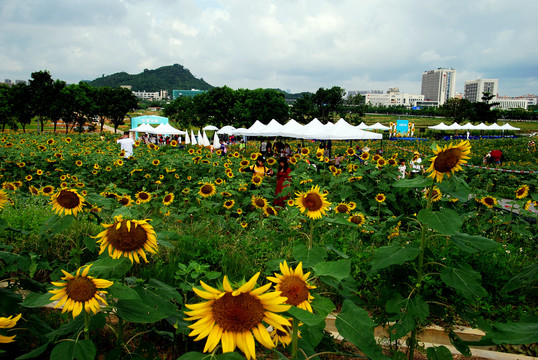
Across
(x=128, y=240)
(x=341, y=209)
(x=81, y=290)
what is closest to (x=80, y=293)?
(x=81, y=290)

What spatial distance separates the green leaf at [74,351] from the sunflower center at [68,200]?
0.95 meters

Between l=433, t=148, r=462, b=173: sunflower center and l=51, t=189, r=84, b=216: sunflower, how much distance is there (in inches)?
81.0

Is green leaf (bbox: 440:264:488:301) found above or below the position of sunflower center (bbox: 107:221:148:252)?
below

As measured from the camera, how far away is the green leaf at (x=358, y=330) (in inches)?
46.1

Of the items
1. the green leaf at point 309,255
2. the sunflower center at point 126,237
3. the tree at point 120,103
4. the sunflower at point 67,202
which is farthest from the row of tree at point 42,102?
the green leaf at point 309,255

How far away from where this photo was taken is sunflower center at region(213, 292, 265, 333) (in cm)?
88

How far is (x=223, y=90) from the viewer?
53500 millimetres

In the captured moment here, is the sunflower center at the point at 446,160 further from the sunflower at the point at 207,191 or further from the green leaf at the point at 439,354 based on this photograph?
the sunflower at the point at 207,191

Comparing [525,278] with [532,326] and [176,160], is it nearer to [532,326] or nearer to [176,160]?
[532,326]

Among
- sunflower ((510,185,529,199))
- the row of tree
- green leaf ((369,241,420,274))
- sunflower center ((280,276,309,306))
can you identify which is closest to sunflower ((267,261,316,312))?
sunflower center ((280,276,309,306))

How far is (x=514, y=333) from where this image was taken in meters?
1.06

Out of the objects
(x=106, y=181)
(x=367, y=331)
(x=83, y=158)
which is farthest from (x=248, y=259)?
(x=83, y=158)

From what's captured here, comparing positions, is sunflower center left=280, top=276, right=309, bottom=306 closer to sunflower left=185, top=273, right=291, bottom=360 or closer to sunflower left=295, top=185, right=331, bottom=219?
sunflower left=185, top=273, right=291, bottom=360

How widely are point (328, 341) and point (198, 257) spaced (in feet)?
4.85
